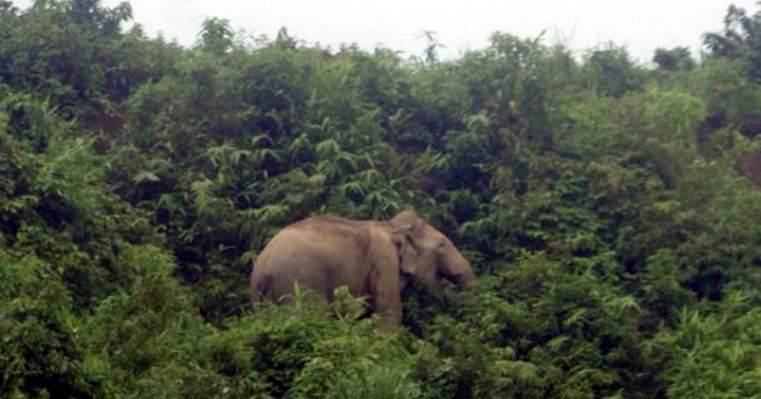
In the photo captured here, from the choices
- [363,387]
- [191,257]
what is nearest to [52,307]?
[363,387]

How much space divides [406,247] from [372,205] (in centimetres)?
96

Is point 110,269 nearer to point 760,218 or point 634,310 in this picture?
point 634,310

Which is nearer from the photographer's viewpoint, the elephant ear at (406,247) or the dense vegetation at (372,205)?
the dense vegetation at (372,205)

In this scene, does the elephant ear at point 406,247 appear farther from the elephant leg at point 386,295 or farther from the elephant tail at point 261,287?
the elephant tail at point 261,287

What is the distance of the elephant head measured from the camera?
13.3 meters

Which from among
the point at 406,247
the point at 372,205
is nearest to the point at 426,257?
the point at 406,247

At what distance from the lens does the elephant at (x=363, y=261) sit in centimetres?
1236

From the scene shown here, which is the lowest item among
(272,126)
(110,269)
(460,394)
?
(460,394)

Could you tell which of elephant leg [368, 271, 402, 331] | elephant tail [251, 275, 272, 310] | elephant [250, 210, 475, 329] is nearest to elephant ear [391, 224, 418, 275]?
elephant [250, 210, 475, 329]

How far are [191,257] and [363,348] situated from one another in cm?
332

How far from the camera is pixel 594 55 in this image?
1764cm

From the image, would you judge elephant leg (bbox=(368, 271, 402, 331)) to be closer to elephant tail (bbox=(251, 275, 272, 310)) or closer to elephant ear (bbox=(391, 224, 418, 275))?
elephant ear (bbox=(391, 224, 418, 275))

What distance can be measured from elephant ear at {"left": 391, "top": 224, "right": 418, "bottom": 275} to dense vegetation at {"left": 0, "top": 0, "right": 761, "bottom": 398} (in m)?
0.24

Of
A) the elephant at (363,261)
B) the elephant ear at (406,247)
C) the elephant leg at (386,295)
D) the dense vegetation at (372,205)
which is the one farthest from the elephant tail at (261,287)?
the elephant ear at (406,247)
